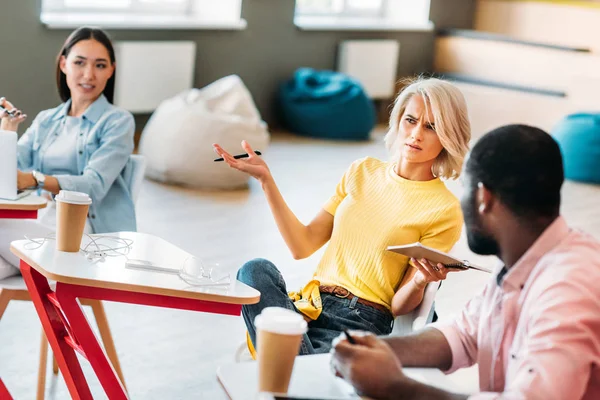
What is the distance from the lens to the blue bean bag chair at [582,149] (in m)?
7.69

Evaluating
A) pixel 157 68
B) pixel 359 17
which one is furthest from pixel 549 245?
pixel 359 17

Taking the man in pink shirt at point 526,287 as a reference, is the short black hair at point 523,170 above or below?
above

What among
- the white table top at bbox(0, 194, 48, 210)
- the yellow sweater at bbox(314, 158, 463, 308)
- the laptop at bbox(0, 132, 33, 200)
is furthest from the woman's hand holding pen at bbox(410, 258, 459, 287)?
the laptop at bbox(0, 132, 33, 200)

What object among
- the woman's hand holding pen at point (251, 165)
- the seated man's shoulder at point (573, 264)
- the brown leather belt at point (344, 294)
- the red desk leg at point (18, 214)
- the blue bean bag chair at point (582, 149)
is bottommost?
the blue bean bag chair at point (582, 149)

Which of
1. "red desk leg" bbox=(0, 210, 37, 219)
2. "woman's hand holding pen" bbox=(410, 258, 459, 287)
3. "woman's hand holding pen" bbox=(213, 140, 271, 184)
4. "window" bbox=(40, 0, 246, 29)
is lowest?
"red desk leg" bbox=(0, 210, 37, 219)

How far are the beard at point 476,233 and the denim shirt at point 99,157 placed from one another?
5.93ft

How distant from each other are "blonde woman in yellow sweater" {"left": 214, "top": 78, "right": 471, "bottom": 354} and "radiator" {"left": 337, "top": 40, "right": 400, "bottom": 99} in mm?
6459

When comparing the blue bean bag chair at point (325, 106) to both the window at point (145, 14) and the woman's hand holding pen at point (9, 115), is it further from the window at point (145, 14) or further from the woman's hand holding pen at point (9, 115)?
the woman's hand holding pen at point (9, 115)

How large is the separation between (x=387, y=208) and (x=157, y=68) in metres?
5.04

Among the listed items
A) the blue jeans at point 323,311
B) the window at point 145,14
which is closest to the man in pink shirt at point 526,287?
the blue jeans at point 323,311

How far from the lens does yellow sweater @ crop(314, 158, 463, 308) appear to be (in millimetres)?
2529

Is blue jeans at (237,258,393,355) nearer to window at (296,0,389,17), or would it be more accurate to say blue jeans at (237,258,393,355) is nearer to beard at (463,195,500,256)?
beard at (463,195,500,256)

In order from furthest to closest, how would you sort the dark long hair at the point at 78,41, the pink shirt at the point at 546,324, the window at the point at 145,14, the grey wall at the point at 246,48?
the window at the point at 145,14 → the grey wall at the point at 246,48 → the dark long hair at the point at 78,41 → the pink shirt at the point at 546,324

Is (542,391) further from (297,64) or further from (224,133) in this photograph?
(297,64)
